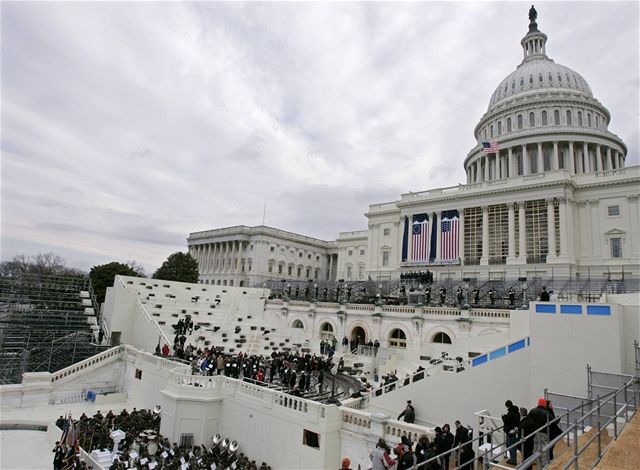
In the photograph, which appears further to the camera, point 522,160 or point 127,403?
point 522,160

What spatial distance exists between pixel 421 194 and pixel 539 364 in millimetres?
37706

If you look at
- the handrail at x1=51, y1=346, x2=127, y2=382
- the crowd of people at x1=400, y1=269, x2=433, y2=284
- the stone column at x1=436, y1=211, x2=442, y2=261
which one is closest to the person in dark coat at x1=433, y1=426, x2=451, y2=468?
the handrail at x1=51, y1=346, x2=127, y2=382

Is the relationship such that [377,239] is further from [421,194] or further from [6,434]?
[6,434]

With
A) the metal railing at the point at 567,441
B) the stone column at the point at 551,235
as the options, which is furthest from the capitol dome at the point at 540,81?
the metal railing at the point at 567,441

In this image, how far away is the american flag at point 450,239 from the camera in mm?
45938

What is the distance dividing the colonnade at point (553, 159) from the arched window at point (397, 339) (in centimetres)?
3552

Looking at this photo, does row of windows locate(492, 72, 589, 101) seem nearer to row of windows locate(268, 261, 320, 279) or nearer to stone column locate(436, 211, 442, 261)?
stone column locate(436, 211, 442, 261)

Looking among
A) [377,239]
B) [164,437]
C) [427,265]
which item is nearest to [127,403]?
[164,437]

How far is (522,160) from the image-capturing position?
184 ft

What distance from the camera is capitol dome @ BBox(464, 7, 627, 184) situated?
2131 inches

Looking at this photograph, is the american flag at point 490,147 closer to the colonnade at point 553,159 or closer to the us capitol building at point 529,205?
the us capitol building at point 529,205

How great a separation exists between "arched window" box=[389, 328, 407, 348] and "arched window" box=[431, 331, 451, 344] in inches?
89.3

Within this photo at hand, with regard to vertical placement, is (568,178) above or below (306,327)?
above

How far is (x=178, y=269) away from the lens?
67.8 metres
